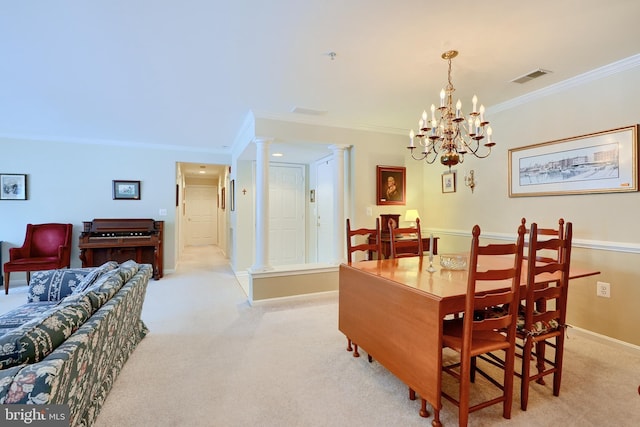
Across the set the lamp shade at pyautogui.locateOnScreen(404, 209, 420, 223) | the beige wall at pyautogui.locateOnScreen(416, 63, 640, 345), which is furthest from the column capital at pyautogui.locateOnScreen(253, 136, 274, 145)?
the beige wall at pyautogui.locateOnScreen(416, 63, 640, 345)

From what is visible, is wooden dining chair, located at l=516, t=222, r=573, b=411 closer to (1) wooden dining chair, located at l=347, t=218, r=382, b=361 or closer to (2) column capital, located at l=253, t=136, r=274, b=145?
(1) wooden dining chair, located at l=347, t=218, r=382, b=361

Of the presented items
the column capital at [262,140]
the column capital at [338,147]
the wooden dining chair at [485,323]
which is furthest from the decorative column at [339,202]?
the wooden dining chair at [485,323]

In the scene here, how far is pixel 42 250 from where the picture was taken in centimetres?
461

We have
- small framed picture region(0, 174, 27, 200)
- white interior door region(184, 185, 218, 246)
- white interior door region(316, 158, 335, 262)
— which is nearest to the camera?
small framed picture region(0, 174, 27, 200)

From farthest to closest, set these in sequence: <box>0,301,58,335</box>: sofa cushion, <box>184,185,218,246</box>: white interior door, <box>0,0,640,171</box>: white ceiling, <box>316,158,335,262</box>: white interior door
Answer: <box>184,185,218,246</box>: white interior door
<box>316,158,335,262</box>: white interior door
<box>0,301,58,335</box>: sofa cushion
<box>0,0,640,171</box>: white ceiling

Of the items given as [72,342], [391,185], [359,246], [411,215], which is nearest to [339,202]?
[391,185]

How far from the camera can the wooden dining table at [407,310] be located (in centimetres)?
156

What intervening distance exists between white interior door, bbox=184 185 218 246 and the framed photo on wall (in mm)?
7436

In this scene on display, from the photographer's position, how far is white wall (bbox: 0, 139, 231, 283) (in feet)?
15.4

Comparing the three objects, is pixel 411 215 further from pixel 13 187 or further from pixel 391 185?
pixel 13 187

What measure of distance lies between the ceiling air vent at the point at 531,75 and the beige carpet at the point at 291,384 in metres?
2.40

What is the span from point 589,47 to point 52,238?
6846 mm

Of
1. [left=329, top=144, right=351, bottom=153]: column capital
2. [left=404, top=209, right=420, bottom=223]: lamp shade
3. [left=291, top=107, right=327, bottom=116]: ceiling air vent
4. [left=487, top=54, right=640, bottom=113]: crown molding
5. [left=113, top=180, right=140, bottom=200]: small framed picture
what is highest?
[left=291, top=107, right=327, bottom=116]: ceiling air vent

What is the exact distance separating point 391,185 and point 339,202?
872 millimetres
